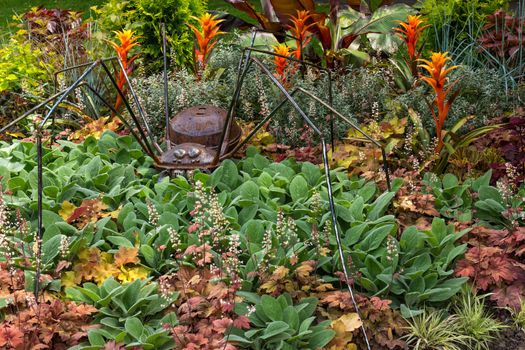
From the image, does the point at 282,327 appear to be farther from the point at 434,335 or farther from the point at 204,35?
the point at 204,35

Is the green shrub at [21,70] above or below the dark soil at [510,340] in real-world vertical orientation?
above

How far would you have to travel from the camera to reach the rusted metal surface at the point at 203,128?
4.54 metres

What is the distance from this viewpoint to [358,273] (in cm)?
333

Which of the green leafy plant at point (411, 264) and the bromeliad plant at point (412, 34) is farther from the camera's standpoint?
the bromeliad plant at point (412, 34)

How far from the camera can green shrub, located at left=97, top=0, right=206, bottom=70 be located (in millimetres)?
6539

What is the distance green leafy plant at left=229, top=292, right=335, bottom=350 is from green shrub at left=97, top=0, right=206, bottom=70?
3.78 meters

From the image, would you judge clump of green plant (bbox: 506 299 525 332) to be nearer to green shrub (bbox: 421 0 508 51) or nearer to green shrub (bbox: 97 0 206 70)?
green shrub (bbox: 421 0 508 51)

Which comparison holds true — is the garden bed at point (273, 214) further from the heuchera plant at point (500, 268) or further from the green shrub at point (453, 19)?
the green shrub at point (453, 19)

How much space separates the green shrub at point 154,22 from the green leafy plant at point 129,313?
11.8 feet

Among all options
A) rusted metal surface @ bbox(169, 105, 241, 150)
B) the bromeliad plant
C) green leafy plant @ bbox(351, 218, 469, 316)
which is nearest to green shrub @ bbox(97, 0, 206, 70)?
rusted metal surface @ bbox(169, 105, 241, 150)

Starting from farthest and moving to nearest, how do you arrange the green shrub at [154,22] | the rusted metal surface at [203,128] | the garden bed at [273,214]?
1. the green shrub at [154,22]
2. the rusted metal surface at [203,128]
3. the garden bed at [273,214]

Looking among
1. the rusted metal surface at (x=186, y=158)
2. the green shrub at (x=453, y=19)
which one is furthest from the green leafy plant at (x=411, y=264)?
the green shrub at (x=453, y=19)

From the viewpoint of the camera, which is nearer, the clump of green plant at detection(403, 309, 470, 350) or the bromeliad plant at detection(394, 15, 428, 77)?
the clump of green plant at detection(403, 309, 470, 350)

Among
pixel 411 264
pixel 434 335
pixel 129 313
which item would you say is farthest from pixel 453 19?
pixel 129 313
